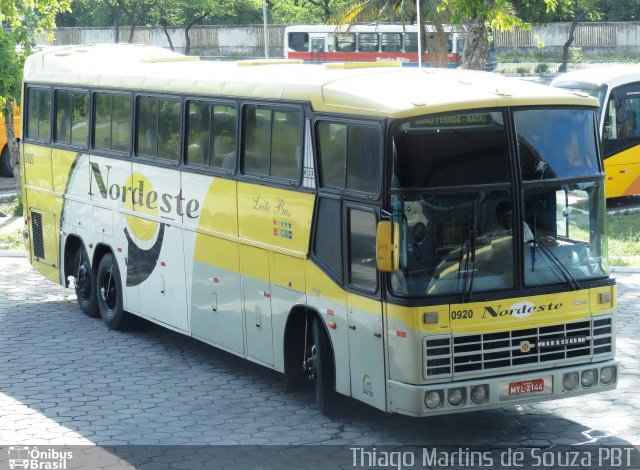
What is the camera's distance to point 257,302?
39.2 ft

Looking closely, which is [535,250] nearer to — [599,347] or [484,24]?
[599,347]

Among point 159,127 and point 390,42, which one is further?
point 390,42

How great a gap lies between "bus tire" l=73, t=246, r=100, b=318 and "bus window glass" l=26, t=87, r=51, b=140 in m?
1.79

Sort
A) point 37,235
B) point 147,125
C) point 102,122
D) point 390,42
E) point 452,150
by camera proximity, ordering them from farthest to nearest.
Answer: point 390,42
point 37,235
point 102,122
point 147,125
point 452,150

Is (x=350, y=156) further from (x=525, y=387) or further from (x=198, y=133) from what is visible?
(x=198, y=133)

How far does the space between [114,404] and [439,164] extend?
419cm

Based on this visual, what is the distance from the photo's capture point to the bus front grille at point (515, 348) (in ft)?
31.7

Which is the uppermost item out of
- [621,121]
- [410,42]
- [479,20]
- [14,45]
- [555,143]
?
[410,42]

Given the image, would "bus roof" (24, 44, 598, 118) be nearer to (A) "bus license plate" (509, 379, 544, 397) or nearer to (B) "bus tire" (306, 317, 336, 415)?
(B) "bus tire" (306, 317, 336, 415)

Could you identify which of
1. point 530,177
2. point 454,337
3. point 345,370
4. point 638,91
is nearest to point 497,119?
point 530,177

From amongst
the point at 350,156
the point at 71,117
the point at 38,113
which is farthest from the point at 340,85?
the point at 38,113

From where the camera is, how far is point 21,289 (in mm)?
18281

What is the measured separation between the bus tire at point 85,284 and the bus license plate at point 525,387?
751 centimetres

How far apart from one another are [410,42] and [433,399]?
152ft
